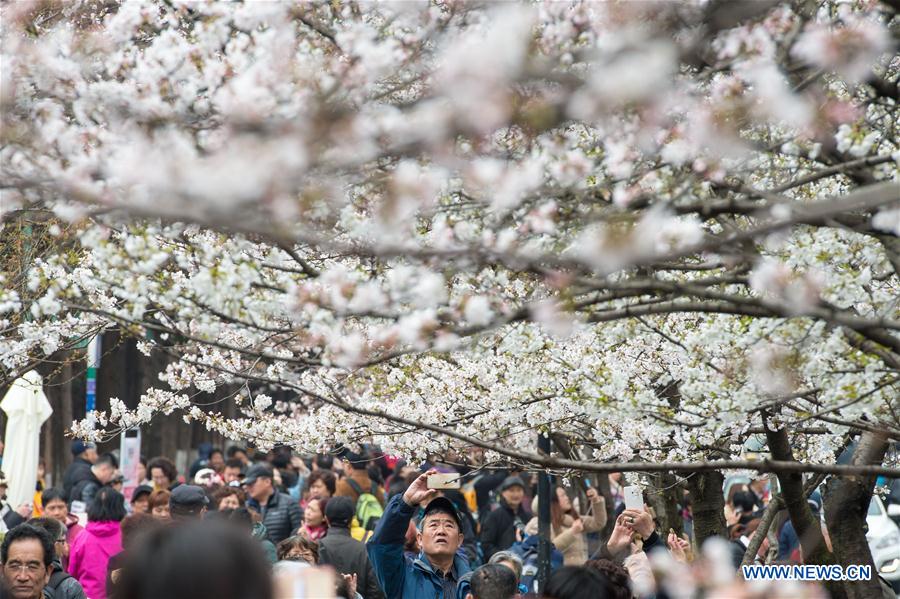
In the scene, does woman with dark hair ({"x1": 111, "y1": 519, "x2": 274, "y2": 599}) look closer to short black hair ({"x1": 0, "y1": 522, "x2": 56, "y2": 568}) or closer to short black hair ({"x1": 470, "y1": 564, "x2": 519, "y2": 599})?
short black hair ({"x1": 470, "y1": 564, "x2": 519, "y2": 599})

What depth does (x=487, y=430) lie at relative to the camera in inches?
305

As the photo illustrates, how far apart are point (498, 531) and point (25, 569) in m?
7.94

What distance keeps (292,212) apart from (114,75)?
237 cm

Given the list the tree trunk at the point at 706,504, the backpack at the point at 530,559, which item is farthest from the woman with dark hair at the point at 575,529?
the tree trunk at the point at 706,504

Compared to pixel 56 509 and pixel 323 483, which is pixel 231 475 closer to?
Result: pixel 323 483

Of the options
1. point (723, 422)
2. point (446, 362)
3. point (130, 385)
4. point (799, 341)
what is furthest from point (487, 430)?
point (130, 385)

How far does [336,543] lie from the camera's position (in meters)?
9.41

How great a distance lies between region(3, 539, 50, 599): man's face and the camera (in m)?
6.65

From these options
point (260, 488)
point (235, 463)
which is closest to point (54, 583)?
point (260, 488)

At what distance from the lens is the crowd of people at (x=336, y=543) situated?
2447mm

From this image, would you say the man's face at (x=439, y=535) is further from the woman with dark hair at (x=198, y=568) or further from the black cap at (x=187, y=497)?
the woman with dark hair at (x=198, y=568)

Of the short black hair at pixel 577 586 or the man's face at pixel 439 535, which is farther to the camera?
the man's face at pixel 439 535

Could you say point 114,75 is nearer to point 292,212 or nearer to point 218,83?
point 218,83

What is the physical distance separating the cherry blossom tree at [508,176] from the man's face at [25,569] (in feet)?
5.71
